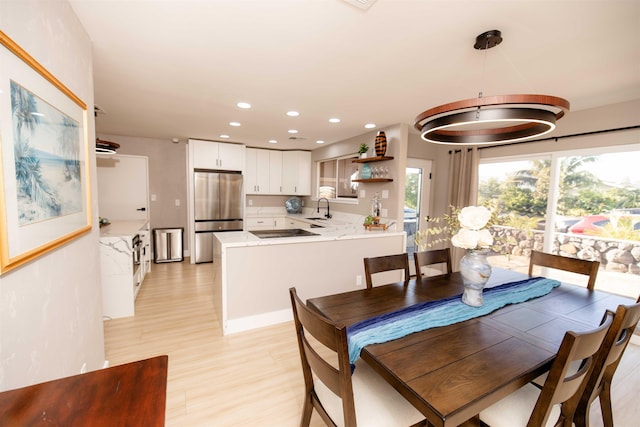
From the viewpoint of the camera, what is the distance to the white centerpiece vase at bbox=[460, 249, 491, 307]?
1.60 m

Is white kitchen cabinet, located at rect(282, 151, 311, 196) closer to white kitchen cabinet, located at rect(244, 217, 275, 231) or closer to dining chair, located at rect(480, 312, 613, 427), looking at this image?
white kitchen cabinet, located at rect(244, 217, 275, 231)

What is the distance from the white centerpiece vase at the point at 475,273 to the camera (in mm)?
1597

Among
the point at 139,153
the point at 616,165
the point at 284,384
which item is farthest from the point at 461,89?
the point at 139,153

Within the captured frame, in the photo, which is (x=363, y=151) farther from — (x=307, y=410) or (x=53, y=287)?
(x=53, y=287)

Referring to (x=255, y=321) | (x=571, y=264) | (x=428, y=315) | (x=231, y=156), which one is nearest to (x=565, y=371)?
(x=428, y=315)

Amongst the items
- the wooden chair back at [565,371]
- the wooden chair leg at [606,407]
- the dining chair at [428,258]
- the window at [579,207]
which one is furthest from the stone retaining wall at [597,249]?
the wooden chair back at [565,371]

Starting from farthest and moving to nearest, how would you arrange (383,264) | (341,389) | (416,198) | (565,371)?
1. (416,198)
2. (383,264)
3. (341,389)
4. (565,371)

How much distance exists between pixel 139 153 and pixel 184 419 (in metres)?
4.95

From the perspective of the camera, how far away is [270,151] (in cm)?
591

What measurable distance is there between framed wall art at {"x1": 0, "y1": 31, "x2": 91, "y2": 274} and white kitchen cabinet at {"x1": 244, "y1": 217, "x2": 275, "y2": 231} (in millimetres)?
4404

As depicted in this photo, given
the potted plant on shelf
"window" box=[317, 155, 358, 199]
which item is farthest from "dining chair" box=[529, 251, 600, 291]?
"window" box=[317, 155, 358, 199]

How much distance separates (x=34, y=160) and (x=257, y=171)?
4.82 meters

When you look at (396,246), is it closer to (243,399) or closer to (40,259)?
(243,399)

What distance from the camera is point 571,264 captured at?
2.22 meters
